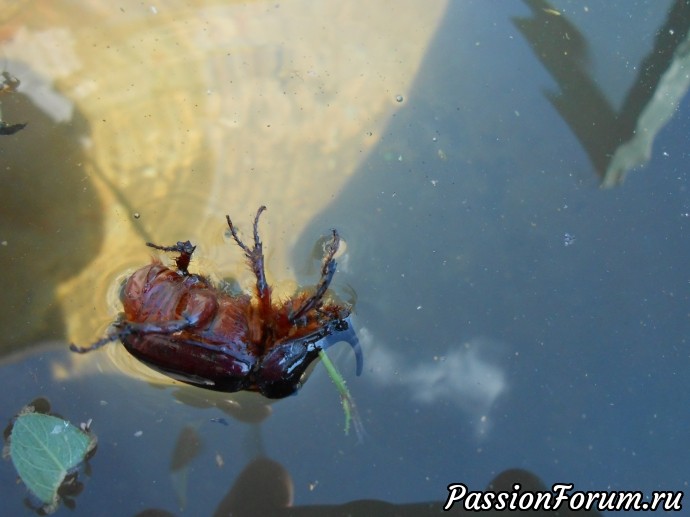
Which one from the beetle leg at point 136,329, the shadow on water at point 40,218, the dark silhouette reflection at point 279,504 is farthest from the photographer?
the shadow on water at point 40,218

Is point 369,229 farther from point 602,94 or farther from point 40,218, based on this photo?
point 40,218

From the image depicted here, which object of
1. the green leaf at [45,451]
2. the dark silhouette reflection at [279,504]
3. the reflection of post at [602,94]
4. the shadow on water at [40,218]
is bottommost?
the green leaf at [45,451]

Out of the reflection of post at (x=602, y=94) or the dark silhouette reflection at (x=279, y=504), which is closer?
the dark silhouette reflection at (x=279, y=504)

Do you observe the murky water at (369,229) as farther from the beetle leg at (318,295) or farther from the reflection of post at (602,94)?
the beetle leg at (318,295)

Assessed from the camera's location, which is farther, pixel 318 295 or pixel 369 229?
pixel 369 229

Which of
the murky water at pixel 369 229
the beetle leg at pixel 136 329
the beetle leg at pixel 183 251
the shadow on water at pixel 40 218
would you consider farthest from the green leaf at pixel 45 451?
the beetle leg at pixel 183 251

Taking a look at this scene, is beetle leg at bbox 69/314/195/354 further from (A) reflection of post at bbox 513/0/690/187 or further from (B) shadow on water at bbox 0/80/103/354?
(A) reflection of post at bbox 513/0/690/187

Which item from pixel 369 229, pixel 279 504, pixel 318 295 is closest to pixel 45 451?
pixel 279 504
